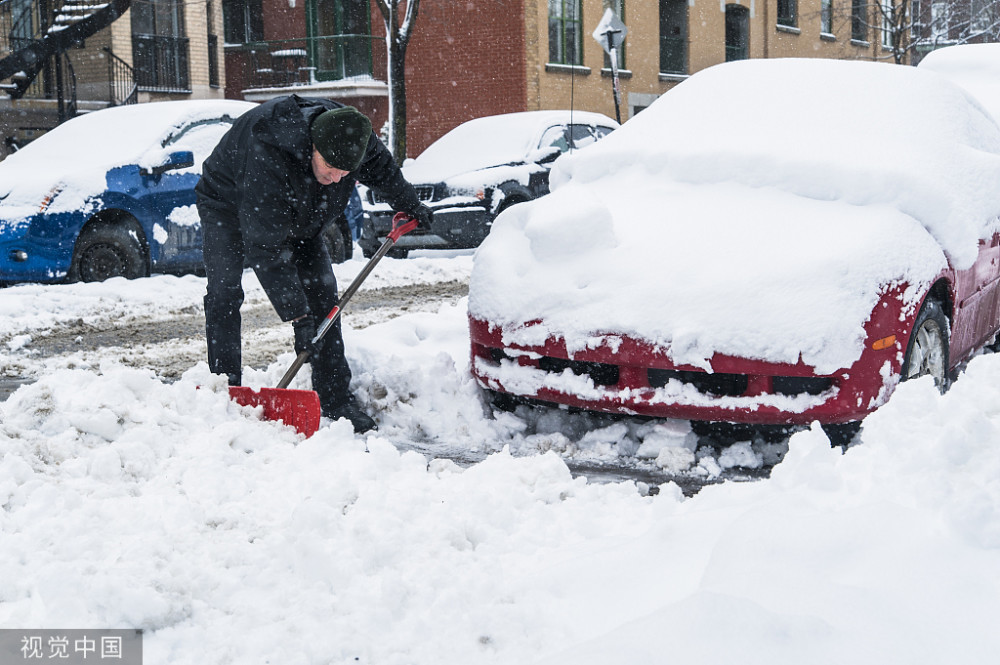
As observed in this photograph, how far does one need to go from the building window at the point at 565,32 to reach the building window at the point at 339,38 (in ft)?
13.6

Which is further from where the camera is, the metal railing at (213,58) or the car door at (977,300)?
the metal railing at (213,58)

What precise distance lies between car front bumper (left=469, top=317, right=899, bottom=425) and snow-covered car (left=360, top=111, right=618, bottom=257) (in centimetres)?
751

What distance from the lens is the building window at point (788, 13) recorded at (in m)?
29.6

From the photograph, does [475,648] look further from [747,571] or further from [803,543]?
[803,543]

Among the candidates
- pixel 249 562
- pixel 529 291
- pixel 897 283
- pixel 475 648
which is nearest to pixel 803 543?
pixel 475 648

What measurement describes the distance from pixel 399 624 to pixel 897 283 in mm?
2302

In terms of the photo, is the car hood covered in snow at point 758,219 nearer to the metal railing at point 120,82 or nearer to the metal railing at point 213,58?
the metal railing at point 120,82

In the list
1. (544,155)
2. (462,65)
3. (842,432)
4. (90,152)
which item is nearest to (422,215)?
(842,432)

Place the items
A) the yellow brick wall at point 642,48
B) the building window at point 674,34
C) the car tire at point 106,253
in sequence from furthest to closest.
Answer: the building window at point 674,34 < the yellow brick wall at point 642,48 < the car tire at point 106,253

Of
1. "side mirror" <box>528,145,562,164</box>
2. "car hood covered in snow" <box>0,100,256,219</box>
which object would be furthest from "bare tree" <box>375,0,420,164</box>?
"car hood covered in snow" <box>0,100,256,219</box>

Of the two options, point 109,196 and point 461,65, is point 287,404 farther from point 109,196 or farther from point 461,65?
point 461,65

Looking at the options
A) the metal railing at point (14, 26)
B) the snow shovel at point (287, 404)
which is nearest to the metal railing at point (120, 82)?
the metal railing at point (14, 26)

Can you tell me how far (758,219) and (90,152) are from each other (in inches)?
284

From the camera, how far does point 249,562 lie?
295cm
